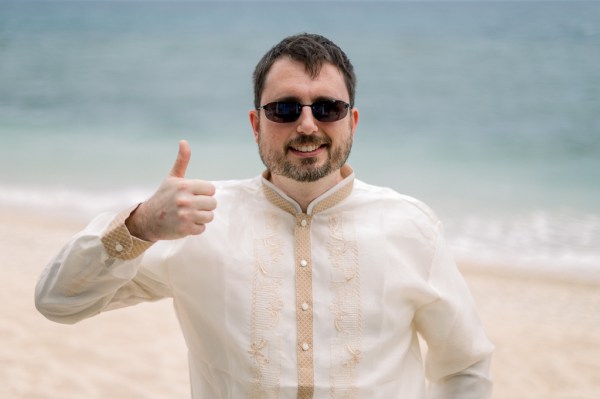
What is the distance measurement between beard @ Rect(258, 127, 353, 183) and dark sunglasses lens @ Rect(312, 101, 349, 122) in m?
0.05

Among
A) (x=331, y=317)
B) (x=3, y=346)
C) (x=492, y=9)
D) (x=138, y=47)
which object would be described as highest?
(x=492, y=9)

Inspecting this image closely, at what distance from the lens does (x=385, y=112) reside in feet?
60.2

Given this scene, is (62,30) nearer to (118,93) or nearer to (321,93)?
(118,93)

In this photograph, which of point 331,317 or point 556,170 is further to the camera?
point 556,170

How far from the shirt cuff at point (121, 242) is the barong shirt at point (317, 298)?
0.51 feet

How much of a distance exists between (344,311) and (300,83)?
0.58 m

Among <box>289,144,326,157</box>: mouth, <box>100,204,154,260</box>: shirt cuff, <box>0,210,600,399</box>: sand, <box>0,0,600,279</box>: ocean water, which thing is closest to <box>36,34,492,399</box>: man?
<box>289,144,326,157</box>: mouth

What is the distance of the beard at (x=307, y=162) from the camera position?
2014 mm

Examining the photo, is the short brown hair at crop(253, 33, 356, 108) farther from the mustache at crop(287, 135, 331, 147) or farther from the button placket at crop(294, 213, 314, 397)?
the button placket at crop(294, 213, 314, 397)

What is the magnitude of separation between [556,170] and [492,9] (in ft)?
103

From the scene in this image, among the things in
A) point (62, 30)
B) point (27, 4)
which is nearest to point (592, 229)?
point (62, 30)

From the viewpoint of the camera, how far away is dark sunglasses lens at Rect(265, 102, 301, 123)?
2.01 m

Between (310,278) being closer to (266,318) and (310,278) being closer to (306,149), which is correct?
(266,318)

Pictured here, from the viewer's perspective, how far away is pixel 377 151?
1398 centimetres
